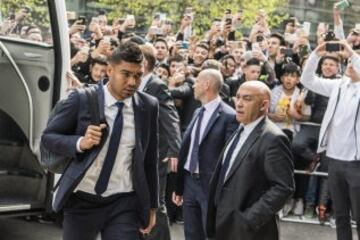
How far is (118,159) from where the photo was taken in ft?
14.5

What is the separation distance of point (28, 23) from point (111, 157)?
2.68 meters

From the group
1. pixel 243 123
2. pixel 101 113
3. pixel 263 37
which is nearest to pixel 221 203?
pixel 243 123

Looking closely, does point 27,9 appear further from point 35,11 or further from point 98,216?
point 98,216

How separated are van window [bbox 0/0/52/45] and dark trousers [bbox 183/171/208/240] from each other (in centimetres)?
183

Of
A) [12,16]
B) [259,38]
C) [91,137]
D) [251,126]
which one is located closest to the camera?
[91,137]

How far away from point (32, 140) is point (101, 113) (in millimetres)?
2601

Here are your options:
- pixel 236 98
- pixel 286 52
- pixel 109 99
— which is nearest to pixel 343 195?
pixel 236 98

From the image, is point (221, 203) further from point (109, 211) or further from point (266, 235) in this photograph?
point (109, 211)

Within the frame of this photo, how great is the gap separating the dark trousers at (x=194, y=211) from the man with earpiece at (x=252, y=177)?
1.24 meters

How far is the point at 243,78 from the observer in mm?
9000

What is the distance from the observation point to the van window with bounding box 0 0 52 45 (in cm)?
658

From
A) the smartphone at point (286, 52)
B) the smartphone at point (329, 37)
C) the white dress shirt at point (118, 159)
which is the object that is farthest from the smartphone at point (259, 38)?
the white dress shirt at point (118, 159)

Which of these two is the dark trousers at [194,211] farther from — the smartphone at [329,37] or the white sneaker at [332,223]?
the white sneaker at [332,223]

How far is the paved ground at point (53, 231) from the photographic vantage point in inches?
294
